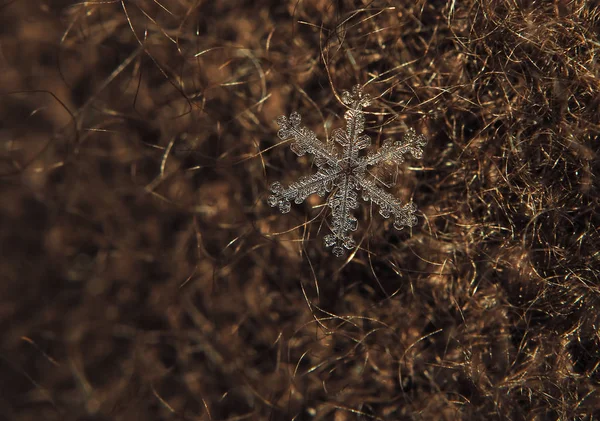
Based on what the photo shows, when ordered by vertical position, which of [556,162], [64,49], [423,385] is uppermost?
[64,49]

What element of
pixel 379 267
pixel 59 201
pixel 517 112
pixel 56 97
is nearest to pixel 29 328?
pixel 59 201

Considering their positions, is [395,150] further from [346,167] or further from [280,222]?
[280,222]

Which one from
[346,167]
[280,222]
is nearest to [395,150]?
[346,167]

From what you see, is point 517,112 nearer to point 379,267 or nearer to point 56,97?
point 379,267

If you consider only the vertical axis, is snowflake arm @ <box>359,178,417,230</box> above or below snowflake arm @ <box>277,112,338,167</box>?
below
